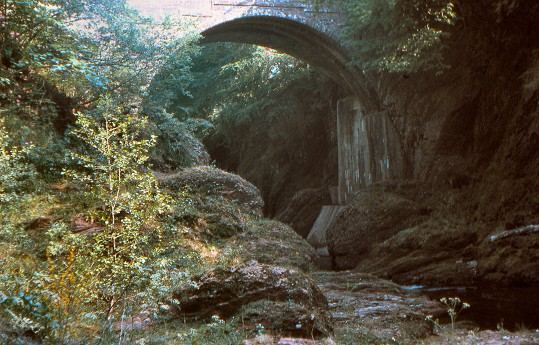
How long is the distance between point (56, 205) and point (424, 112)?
1013 centimetres

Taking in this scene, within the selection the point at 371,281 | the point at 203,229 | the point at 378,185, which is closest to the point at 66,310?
the point at 203,229

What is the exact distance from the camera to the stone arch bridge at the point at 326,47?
15.9 m

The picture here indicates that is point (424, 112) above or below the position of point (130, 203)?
above

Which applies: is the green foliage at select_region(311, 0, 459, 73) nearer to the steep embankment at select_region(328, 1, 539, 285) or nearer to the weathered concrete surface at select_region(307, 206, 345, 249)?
the steep embankment at select_region(328, 1, 539, 285)

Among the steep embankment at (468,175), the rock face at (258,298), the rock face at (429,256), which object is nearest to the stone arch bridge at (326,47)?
the steep embankment at (468,175)

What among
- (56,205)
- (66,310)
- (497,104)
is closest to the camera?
(66,310)

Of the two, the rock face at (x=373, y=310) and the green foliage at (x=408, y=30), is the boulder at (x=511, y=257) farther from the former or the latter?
the green foliage at (x=408, y=30)

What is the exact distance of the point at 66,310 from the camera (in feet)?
11.5

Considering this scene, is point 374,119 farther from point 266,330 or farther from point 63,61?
point 266,330

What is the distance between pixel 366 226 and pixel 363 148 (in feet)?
17.5

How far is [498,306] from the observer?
24.2 feet

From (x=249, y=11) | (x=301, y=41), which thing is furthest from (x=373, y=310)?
(x=301, y=41)

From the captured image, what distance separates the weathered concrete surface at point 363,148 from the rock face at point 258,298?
11979mm

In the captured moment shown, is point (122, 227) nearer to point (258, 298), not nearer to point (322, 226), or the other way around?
point (258, 298)
